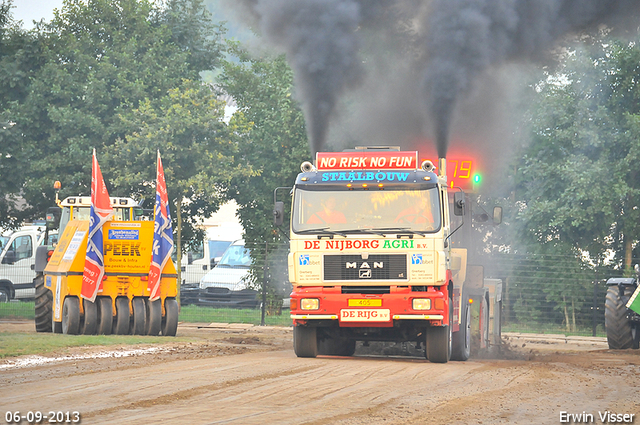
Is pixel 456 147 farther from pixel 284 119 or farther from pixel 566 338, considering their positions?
pixel 284 119

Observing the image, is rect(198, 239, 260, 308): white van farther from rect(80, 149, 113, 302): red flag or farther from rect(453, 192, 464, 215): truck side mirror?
rect(453, 192, 464, 215): truck side mirror

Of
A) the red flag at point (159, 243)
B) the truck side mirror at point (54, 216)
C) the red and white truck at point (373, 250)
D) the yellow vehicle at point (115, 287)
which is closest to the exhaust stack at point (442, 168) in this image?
the red and white truck at point (373, 250)

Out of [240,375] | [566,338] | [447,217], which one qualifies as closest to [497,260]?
[566,338]

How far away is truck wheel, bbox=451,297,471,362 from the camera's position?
1575 centimetres

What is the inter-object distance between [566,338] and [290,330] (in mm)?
7286

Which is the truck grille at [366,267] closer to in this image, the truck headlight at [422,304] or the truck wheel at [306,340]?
the truck headlight at [422,304]

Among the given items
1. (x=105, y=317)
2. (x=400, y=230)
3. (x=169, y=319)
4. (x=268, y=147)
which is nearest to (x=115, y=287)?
(x=105, y=317)

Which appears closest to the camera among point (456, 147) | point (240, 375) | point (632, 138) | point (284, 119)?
point (240, 375)

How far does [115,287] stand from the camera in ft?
61.9

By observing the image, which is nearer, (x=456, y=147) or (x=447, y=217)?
(x=447, y=217)

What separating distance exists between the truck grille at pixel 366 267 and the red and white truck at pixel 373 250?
0.01 meters

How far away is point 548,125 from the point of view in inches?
1111

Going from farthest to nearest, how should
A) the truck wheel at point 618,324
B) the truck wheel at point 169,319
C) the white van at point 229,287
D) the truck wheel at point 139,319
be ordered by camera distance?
1. the white van at point 229,287
2. the truck wheel at point 169,319
3. the truck wheel at point 618,324
4. the truck wheel at point 139,319

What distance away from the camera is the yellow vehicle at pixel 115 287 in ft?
61.2
